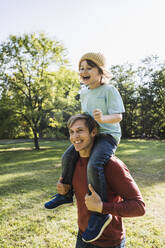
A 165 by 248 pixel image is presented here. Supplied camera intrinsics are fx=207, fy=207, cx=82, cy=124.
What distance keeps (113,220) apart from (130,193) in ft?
1.31

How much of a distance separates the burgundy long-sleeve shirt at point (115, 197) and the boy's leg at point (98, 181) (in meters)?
0.05

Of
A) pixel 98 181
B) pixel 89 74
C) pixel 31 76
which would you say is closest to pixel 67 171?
pixel 98 181

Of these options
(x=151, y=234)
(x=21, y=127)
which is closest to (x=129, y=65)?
(x=21, y=127)

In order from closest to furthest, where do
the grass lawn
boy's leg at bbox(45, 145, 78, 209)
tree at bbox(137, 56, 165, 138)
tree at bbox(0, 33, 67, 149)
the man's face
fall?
1. the man's face
2. boy's leg at bbox(45, 145, 78, 209)
3. the grass lawn
4. tree at bbox(0, 33, 67, 149)
5. tree at bbox(137, 56, 165, 138)

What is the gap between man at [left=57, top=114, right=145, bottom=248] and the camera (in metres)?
1.35

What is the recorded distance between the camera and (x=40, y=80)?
15.4 metres

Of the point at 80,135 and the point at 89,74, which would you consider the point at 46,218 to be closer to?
the point at 80,135

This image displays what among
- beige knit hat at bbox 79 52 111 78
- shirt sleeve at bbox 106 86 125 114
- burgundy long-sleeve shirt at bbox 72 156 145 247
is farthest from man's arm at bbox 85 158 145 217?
beige knit hat at bbox 79 52 111 78

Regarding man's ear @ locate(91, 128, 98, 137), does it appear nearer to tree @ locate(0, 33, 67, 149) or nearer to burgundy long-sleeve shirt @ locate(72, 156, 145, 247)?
burgundy long-sleeve shirt @ locate(72, 156, 145, 247)

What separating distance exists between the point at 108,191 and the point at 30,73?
1581cm

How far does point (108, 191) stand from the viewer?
61.3 inches

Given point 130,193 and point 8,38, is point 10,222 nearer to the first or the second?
point 130,193

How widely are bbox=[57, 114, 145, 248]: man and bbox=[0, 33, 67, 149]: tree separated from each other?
44.7 ft

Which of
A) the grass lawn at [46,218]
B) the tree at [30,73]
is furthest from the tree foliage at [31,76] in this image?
the grass lawn at [46,218]
